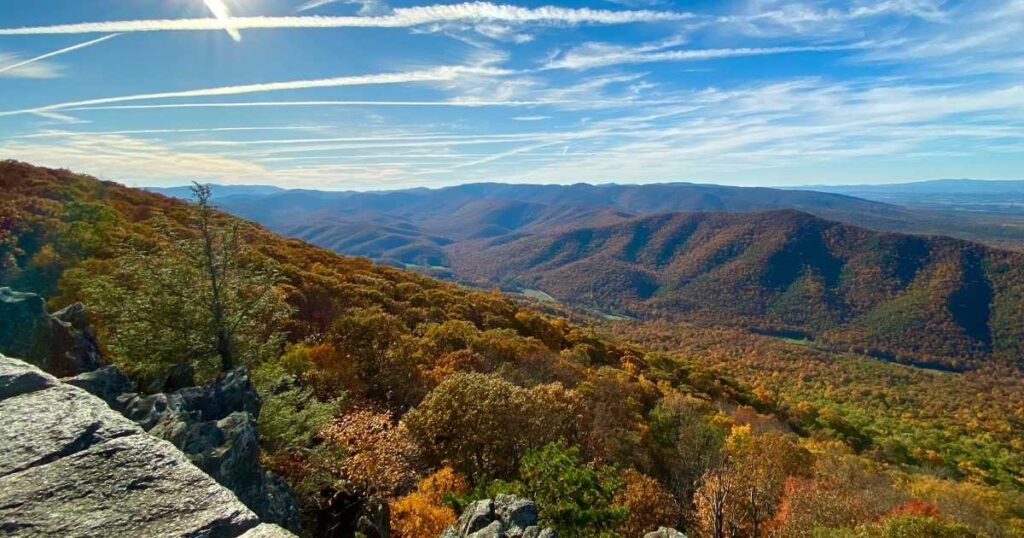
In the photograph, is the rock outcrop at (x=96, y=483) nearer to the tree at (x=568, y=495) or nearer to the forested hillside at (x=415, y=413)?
the forested hillside at (x=415, y=413)

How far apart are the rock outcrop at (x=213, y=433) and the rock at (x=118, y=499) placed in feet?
16.2

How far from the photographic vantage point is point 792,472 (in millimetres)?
38469

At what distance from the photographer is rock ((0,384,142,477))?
7.94 meters

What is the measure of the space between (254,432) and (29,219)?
5113cm

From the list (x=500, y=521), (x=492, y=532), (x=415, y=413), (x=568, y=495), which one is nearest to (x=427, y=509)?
(x=500, y=521)

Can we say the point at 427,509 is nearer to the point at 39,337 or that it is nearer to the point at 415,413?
the point at 415,413

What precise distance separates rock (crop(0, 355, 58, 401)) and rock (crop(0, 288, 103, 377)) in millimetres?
9433

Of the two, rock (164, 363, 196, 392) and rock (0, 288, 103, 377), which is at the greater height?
rock (0, 288, 103, 377)

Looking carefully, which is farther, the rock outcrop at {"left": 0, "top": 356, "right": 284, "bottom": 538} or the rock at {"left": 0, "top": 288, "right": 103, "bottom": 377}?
the rock at {"left": 0, "top": 288, "right": 103, "bottom": 377}

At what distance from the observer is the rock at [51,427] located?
26.0ft

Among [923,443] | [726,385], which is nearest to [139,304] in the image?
[726,385]

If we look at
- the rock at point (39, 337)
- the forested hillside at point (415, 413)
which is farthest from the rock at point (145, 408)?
the rock at point (39, 337)

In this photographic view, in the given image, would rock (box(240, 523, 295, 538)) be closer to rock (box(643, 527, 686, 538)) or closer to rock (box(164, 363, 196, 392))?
rock (box(643, 527, 686, 538))

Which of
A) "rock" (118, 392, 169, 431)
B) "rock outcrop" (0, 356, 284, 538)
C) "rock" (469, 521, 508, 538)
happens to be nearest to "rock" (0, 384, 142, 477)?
"rock outcrop" (0, 356, 284, 538)
